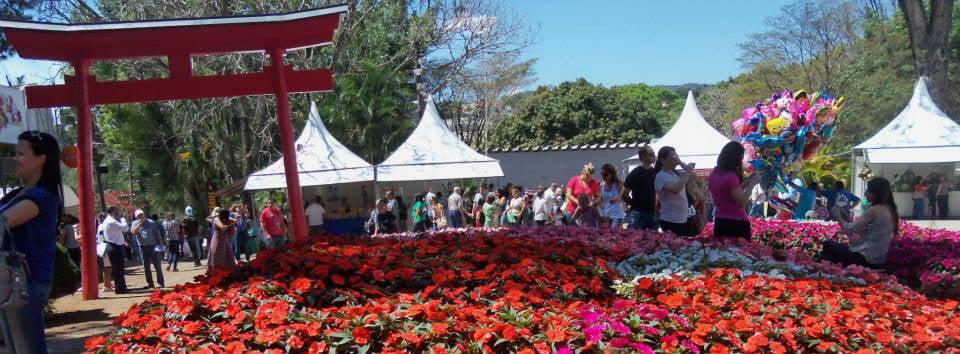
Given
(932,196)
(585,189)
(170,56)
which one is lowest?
(932,196)

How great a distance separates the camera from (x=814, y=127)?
12.9 metres

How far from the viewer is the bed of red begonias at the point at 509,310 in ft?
12.3

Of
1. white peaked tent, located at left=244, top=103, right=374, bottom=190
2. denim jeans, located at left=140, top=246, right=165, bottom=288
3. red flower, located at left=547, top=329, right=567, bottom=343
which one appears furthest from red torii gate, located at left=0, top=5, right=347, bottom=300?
red flower, located at left=547, top=329, right=567, bottom=343

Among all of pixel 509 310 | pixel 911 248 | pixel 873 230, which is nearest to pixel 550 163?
pixel 911 248

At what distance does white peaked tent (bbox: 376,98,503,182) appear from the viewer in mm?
16938

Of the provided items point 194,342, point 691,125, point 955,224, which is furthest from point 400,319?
point 955,224

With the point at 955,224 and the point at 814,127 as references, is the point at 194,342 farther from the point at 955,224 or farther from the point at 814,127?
the point at 955,224

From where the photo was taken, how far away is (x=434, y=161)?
1719 cm

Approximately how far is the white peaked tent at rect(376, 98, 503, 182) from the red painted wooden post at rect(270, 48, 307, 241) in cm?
A: 466

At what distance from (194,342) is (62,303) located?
9.50 m

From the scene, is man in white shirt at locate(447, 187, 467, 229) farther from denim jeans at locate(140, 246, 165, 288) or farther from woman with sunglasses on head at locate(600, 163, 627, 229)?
woman with sunglasses on head at locate(600, 163, 627, 229)

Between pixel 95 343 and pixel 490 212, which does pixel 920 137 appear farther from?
pixel 95 343

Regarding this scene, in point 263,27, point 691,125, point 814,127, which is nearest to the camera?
point 263,27

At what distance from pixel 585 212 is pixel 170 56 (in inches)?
271
